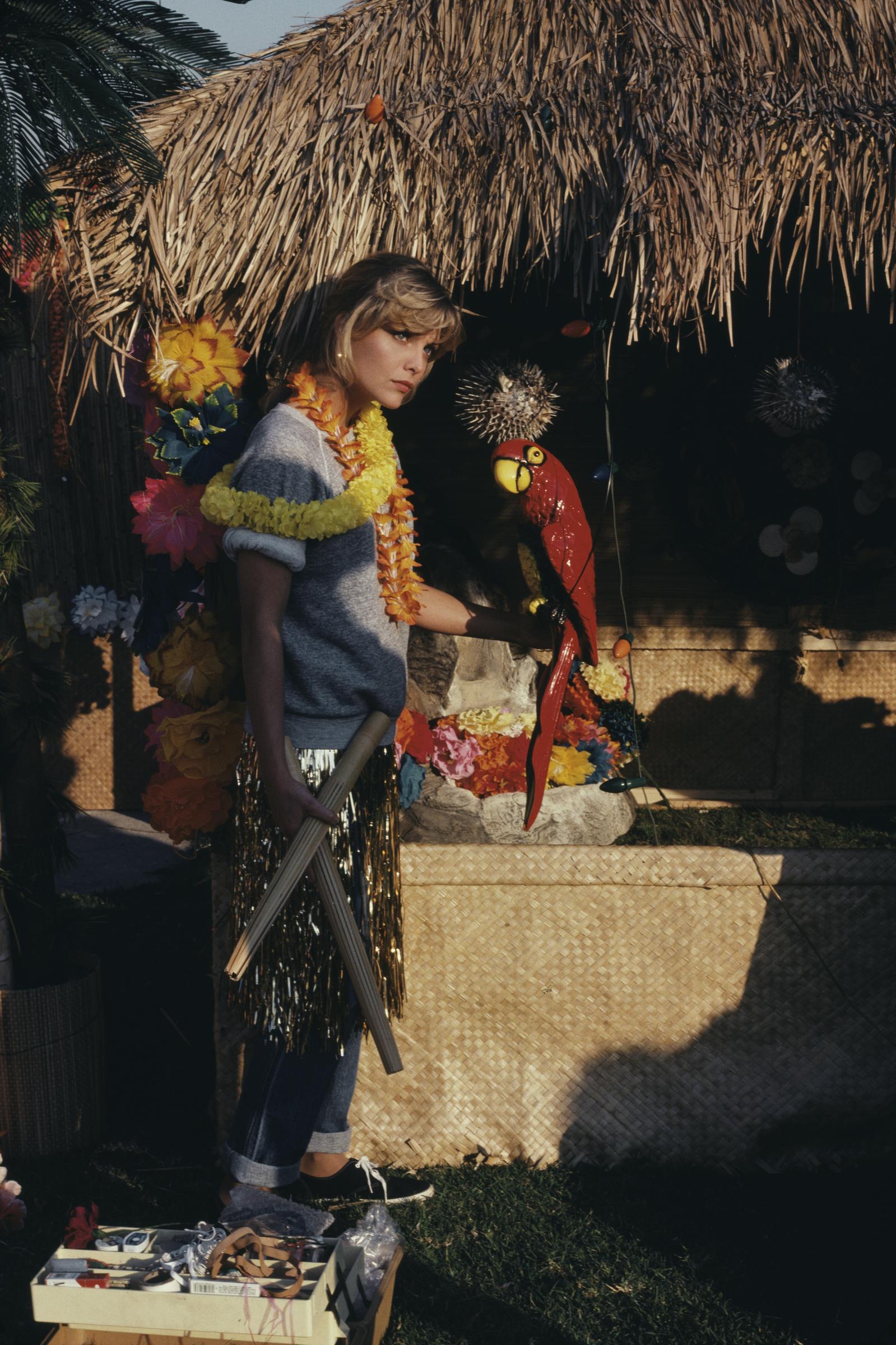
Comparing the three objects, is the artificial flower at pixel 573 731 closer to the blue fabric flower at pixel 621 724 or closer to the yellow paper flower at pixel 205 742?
the blue fabric flower at pixel 621 724

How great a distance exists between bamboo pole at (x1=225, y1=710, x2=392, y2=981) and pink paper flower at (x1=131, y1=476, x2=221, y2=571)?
0.61 m

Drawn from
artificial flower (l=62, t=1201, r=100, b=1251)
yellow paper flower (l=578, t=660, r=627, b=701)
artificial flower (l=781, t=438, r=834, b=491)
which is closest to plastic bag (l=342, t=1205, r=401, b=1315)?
artificial flower (l=62, t=1201, r=100, b=1251)

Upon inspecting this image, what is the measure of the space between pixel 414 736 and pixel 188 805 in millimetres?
964

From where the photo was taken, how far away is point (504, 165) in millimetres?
2713

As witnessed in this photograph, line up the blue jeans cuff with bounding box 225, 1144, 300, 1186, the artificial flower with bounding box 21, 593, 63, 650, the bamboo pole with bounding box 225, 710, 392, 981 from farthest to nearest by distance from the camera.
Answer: the artificial flower with bounding box 21, 593, 63, 650 → the blue jeans cuff with bounding box 225, 1144, 300, 1186 → the bamboo pole with bounding box 225, 710, 392, 981

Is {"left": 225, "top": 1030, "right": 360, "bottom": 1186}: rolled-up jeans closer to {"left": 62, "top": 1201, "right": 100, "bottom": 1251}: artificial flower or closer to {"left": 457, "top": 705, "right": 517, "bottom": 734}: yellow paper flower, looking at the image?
{"left": 62, "top": 1201, "right": 100, "bottom": 1251}: artificial flower

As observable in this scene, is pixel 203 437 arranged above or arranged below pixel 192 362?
below

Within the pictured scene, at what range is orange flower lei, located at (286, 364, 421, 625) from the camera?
2.09 m

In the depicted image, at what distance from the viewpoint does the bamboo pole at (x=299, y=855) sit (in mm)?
1947

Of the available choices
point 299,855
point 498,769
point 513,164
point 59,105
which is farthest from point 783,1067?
point 59,105

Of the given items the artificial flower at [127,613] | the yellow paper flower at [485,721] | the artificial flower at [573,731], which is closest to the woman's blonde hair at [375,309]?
the yellow paper flower at [485,721]

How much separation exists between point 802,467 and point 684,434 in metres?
0.47

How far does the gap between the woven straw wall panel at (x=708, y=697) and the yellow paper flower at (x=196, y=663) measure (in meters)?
2.51

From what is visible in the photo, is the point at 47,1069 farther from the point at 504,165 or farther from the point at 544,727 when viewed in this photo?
the point at 504,165
